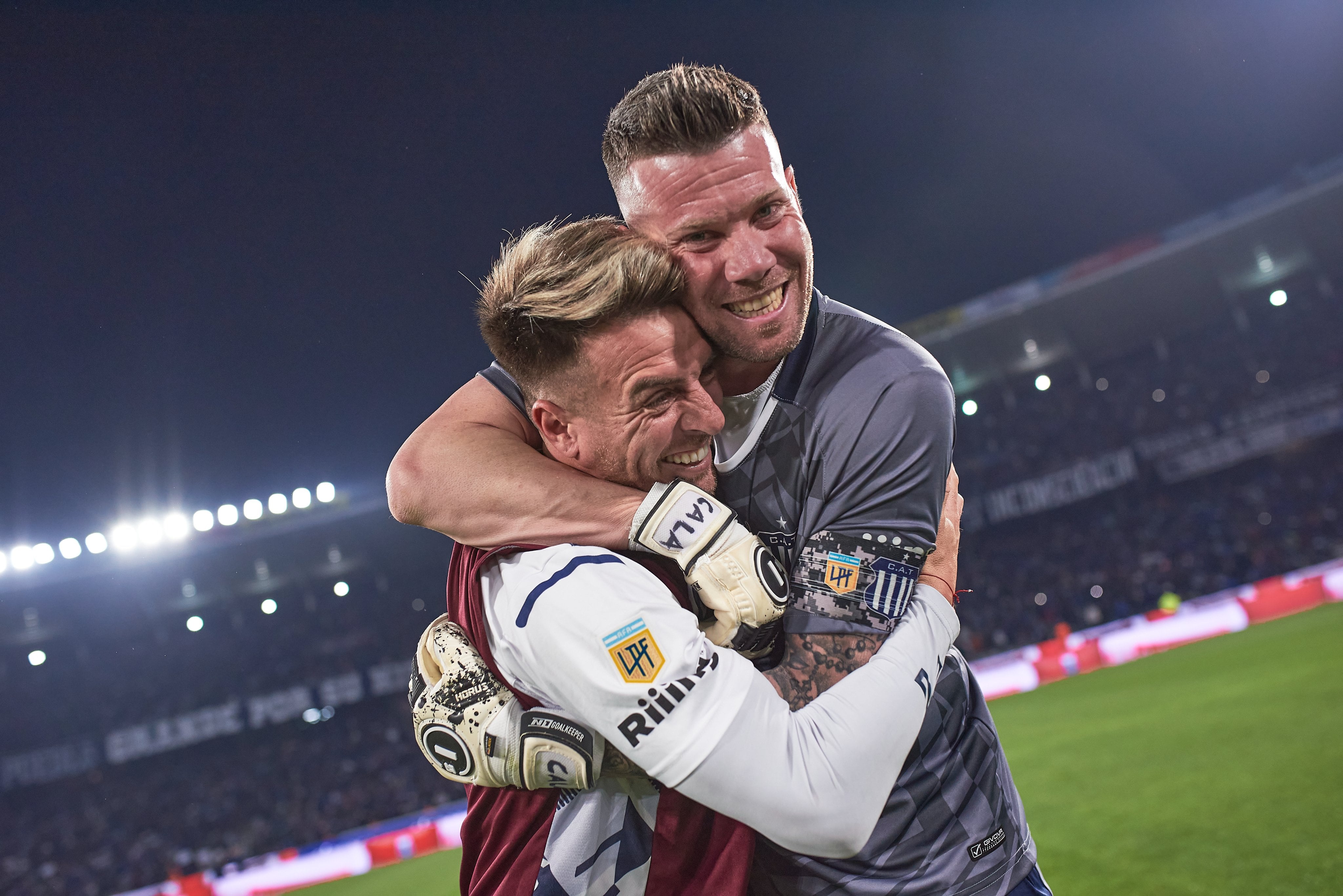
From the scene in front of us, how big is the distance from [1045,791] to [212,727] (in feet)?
98.2

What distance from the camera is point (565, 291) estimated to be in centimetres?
229

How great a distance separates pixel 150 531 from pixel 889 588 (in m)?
31.4

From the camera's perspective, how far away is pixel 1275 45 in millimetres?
28656

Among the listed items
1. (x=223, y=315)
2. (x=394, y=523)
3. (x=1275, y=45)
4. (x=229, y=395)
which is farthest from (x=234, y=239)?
(x=1275, y=45)

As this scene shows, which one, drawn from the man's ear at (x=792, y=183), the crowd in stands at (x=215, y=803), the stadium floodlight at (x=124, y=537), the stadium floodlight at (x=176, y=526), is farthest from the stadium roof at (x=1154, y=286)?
the stadium floodlight at (x=124, y=537)

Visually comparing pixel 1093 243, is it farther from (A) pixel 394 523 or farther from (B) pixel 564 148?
(A) pixel 394 523

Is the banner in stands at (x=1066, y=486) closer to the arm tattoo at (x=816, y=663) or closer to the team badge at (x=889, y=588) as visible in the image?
the team badge at (x=889, y=588)

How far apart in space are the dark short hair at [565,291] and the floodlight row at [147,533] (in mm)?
28383

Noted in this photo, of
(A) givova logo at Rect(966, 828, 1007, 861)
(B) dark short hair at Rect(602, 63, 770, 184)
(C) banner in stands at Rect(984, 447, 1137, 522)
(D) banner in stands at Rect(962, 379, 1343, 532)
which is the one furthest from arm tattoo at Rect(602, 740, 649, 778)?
(C) banner in stands at Rect(984, 447, 1137, 522)

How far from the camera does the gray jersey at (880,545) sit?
7.79 feet

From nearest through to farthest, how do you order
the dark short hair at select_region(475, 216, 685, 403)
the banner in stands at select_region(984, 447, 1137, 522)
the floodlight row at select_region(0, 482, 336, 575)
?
the dark short hair at select_region(475, 216, 685, 403) → the floodlight row at select_region(0, 482, 336, 575) → the banner in stands at select_region(984, 447, 1137, 522)

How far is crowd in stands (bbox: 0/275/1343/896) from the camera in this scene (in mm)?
27562

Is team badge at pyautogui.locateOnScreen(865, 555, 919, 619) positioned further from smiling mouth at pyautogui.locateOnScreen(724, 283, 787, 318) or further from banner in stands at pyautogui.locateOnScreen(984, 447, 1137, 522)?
banner in stands at pyautogui.locateOnScreen(984, 447, 1137, 522)

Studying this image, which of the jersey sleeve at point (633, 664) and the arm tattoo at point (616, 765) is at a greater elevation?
the jersey sleeve at point (633, 664)
